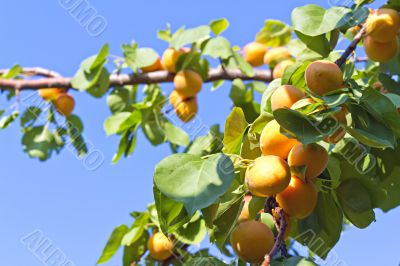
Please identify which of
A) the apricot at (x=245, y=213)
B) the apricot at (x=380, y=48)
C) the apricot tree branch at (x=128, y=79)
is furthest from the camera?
the apricot tree branch at (x=128, y=79)

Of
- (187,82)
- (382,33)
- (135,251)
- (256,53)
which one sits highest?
(382,33)

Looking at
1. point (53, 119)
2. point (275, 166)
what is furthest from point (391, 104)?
point (53, 119)

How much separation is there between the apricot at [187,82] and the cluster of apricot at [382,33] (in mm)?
980

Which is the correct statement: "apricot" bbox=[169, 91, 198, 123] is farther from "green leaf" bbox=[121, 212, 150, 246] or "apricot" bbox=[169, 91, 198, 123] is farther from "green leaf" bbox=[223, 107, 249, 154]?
"green leaf" bbox=[223, 107, 249, 154]

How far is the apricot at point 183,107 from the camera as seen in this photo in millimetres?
2414

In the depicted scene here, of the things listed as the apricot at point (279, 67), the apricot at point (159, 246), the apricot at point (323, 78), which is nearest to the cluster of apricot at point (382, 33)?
the apricot at point (323, 78)

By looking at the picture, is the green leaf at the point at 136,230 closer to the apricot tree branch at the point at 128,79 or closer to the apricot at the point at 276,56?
the apricot tree branch at the point at 128,79

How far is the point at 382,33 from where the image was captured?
135 centimetres

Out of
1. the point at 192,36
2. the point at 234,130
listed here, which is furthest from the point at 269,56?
the point at 234,130

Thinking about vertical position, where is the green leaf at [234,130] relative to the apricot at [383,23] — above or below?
above

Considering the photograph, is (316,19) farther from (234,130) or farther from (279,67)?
(279,67)

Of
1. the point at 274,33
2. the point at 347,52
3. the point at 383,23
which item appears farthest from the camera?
the point at 274,33

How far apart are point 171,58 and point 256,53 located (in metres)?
0.43

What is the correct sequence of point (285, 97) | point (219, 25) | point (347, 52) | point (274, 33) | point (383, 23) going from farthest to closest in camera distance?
1. point (274, 33)
2. point (219, 25)
3. point (383, 23)
4. point (347, 52)
5. point (285, 97)
